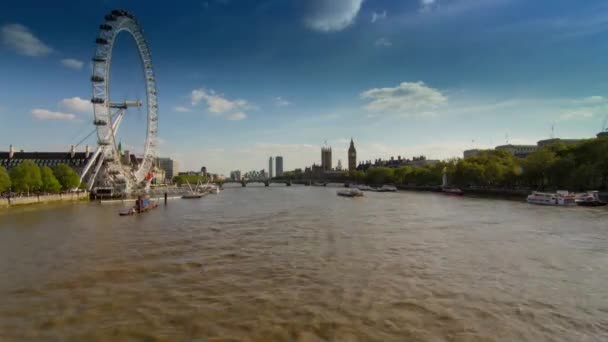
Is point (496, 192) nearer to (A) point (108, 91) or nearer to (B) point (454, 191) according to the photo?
(B) point (454, 191)

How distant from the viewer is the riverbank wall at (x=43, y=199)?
185 feet

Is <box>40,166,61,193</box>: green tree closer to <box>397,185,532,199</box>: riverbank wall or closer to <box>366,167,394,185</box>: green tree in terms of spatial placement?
<box>397,185,532,199</box>: riverbank wall

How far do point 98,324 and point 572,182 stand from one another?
251 feet

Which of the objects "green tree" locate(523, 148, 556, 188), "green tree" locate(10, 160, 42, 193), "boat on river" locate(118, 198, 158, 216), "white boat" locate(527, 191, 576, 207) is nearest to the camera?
"boat on river" locate(118, 198, 158, 216)

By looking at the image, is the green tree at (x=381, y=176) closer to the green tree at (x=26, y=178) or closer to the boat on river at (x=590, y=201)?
the boat on river at (x=590, y=201)

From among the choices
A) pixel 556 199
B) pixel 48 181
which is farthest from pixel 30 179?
pixel 556 199

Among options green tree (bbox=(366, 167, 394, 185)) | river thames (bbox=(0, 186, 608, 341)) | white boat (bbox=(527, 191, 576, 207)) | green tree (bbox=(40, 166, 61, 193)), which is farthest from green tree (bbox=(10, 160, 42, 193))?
green tree (bbox=(366, 167, 394, 185))

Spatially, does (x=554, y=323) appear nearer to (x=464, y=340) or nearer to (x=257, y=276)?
(x=464, y=340)

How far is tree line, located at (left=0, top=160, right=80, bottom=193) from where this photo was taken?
60069 millimetres

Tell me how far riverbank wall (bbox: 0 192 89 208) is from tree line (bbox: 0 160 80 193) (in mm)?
2049

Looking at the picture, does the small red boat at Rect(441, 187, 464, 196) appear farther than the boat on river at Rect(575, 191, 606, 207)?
Yes

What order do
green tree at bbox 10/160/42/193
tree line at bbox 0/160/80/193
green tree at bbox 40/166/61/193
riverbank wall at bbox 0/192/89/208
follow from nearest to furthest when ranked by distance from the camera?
riverbank wall at bbox 0/192/89/208 → tree line at bbox 0/160/80/193 → green tree at bbox 10/160/42/193 → green tree at bbox 40/166/61/193

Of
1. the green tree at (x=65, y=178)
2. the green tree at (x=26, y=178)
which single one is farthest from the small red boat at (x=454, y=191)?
the green tree at (x=26, y=178)

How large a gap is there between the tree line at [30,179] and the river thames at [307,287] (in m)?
41.4
